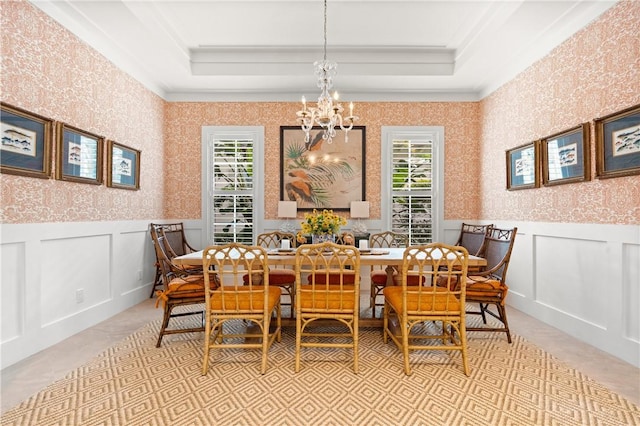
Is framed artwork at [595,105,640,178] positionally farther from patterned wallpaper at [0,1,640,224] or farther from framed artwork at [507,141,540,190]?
framed artwork at [507,141,540,190]

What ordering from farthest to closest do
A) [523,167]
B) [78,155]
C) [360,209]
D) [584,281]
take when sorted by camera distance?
[360,209], [523,167], [78,155], [584,281]

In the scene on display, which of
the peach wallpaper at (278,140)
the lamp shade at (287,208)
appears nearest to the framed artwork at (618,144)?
the peach wallpaper at (278,140)

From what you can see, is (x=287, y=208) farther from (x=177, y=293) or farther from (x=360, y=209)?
(x=177, y=293)

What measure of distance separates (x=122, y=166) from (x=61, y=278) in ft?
5.56

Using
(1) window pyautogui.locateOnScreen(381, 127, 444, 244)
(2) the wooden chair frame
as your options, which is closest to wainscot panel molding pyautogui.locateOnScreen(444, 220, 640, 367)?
(1) window pyautogui.locateOnScreen(381, 127, 444, 244)

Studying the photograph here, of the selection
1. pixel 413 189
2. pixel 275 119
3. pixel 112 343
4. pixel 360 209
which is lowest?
pixel 112 343

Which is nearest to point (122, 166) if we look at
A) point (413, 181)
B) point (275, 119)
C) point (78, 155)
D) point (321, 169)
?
point (78, 155)

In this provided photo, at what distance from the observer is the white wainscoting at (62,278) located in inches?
109

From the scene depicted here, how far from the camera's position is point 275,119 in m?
5.56

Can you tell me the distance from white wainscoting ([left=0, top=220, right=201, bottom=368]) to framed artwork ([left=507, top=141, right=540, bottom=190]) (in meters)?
5.43

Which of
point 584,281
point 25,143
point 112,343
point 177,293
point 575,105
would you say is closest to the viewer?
point 25,143

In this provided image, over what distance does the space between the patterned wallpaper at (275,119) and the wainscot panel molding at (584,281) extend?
0.19 meters

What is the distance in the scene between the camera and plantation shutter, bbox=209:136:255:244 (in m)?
5.58

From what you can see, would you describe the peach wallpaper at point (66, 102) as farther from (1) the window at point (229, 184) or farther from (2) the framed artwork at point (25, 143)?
(1) the window at point (229, 184)
